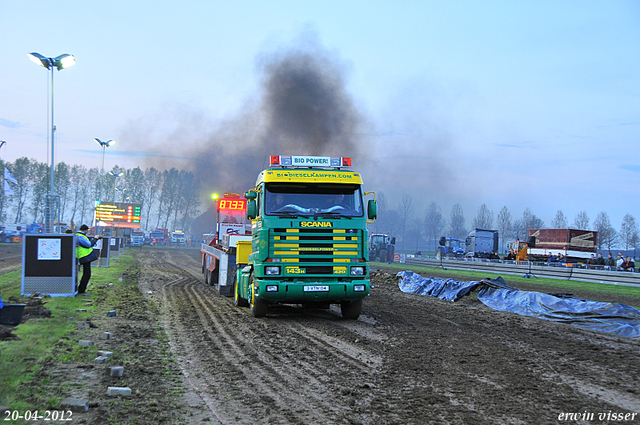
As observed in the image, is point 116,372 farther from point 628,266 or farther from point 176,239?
point 176,239

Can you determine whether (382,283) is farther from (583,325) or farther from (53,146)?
(53,146)

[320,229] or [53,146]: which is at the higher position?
[53,146]

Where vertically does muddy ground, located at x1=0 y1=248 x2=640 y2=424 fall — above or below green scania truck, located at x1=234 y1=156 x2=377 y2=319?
below

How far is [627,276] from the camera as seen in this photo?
21.8 metres

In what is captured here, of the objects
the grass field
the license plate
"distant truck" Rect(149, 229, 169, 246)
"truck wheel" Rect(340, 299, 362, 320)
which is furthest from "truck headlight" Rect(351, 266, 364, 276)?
"distant truck" Rect(149, 229, 169, 246)

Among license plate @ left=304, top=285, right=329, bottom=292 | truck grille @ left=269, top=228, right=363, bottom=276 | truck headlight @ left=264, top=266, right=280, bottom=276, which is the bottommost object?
license plate @ left=304, top=285, right=329, bottom=292

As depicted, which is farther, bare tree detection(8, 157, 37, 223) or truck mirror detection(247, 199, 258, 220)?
bare tree detection(8, 157, 37, 223)

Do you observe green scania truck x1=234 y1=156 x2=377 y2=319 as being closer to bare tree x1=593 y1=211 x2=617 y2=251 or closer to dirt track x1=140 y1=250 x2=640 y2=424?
dirt track x1=140 y1=250 x2=640 y2=424

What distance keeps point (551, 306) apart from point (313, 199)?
7036 millimetres

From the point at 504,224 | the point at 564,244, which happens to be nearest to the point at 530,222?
the point at 504,224

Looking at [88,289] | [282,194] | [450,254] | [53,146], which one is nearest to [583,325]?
[282,194]

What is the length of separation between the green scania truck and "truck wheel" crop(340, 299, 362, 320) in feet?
1.20

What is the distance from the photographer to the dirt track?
5031 mm

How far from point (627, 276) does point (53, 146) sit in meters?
32.8
